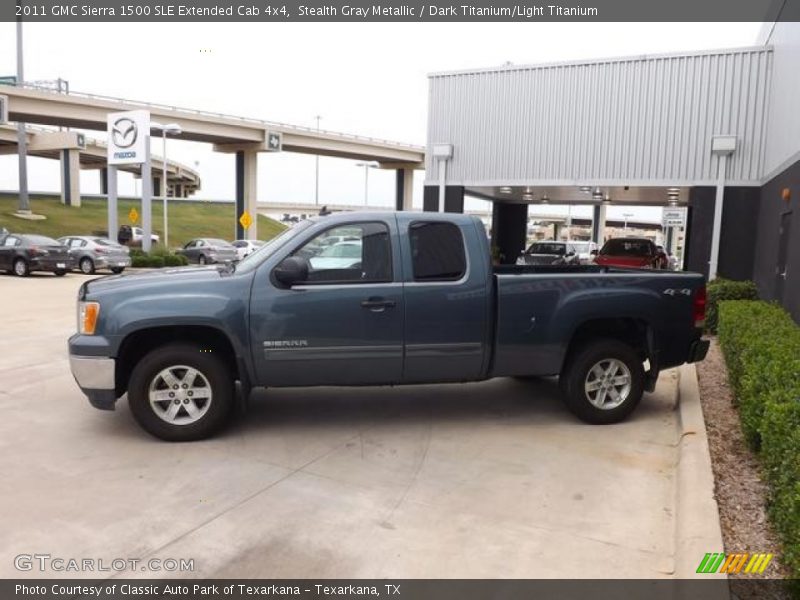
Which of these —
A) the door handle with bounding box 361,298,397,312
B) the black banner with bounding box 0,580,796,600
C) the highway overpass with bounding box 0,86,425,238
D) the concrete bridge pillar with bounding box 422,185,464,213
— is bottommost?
the black banner with bounding box 0,580,796,600

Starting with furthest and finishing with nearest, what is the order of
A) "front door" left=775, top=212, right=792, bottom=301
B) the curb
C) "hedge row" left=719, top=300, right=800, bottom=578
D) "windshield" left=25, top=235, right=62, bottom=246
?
"windshield" left=25, top=235, right=62, bottom=246
"front door" left=775, top=212, right=792, bottom=301
the curb
"hedge row" left=719, top=300, right=800, bottom=578

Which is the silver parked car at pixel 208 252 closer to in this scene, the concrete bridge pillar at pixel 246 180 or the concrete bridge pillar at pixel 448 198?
the concrete bridge pillar at pixel 246 180

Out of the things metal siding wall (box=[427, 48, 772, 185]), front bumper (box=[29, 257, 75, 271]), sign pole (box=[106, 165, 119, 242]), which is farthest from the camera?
sign pole (box=[106, 165, 119, 242])

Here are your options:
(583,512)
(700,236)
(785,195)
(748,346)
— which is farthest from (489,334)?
(700,236)

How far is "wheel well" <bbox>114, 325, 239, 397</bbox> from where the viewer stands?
18.0 ft

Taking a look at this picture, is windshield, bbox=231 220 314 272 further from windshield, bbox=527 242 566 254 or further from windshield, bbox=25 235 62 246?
windshield, bbox=25 235 62 246

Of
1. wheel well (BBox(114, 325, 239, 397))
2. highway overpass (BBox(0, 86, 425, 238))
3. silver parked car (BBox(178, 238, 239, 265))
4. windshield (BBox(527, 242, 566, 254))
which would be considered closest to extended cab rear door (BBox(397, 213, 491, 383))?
wheel well (BBox(114, 325, 239, 397))

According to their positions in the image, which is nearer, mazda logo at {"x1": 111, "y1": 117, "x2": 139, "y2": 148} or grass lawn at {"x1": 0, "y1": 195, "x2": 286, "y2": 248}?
mazda logo at {"x1": 111, "y1": 117, "x2": 139, "y2": 148}

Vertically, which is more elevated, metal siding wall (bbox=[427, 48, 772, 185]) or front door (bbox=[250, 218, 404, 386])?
metal siding wall (bbox=[427, 48, 772, 185])

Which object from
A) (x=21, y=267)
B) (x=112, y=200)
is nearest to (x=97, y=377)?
(x=21, y=267)

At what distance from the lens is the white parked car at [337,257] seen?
5672 millimetres

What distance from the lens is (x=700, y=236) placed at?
16312 millimetres

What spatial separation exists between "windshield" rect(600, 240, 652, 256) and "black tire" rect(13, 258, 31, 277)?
62.7 feet

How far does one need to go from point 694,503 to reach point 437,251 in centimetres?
285
